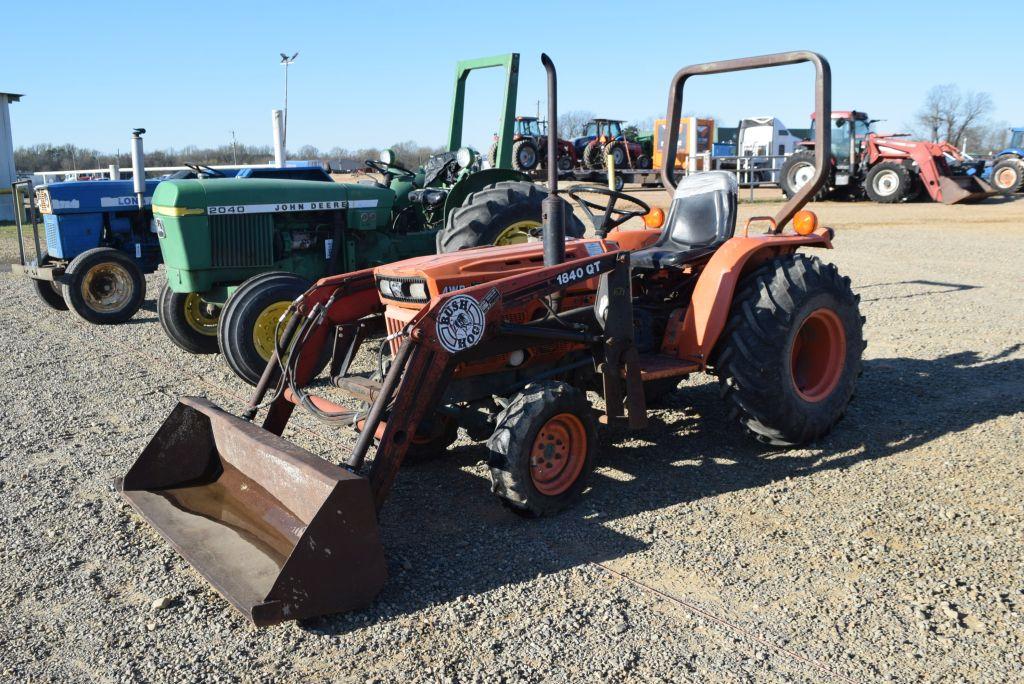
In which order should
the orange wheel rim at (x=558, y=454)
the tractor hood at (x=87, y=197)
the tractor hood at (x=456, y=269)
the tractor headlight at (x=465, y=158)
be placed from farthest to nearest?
1. the tractor hood at (x=87, y=197)
2. the tractor headlight at (x=465, y=158)
3. the tractor hood at (x=456, y=269)
4. the orange wheel rim at (x=558, y=454)

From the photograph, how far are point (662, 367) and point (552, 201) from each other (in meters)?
1.04

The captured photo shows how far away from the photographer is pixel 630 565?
3410mm

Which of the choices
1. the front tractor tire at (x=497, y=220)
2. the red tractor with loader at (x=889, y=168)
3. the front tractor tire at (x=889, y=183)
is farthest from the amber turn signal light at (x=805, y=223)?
the front tractor tire at (x=889, y=183)

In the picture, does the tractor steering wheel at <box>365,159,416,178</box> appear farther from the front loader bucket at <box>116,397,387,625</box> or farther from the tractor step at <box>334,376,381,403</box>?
the front loader bucket at <box>116,397,387,625</box>

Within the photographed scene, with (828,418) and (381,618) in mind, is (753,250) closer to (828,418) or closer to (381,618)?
(828,418)

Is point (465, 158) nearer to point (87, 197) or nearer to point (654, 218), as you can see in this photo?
point (654, 218)

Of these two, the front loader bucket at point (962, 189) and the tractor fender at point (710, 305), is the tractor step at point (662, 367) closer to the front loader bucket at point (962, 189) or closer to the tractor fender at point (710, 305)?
the tractor fender at point (710, 305)

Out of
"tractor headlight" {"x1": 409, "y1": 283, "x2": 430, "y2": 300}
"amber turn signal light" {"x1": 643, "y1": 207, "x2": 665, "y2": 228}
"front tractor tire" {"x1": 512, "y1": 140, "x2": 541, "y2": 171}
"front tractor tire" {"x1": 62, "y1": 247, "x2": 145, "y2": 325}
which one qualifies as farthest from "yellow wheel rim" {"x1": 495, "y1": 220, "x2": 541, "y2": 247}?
"front tractor tire" {"x1": 512, "y1": 140, "x2": 541, "y2": 171}

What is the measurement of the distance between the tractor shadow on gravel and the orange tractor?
141mm

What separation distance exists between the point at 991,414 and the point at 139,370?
18.8 ft

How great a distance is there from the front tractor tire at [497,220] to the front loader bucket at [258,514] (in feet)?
10.3

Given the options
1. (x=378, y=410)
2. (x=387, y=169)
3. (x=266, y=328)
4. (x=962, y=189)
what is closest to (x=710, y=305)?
(x=378, y=410)

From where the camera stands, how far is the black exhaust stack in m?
3.66

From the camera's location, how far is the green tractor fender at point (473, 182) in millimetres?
8227
